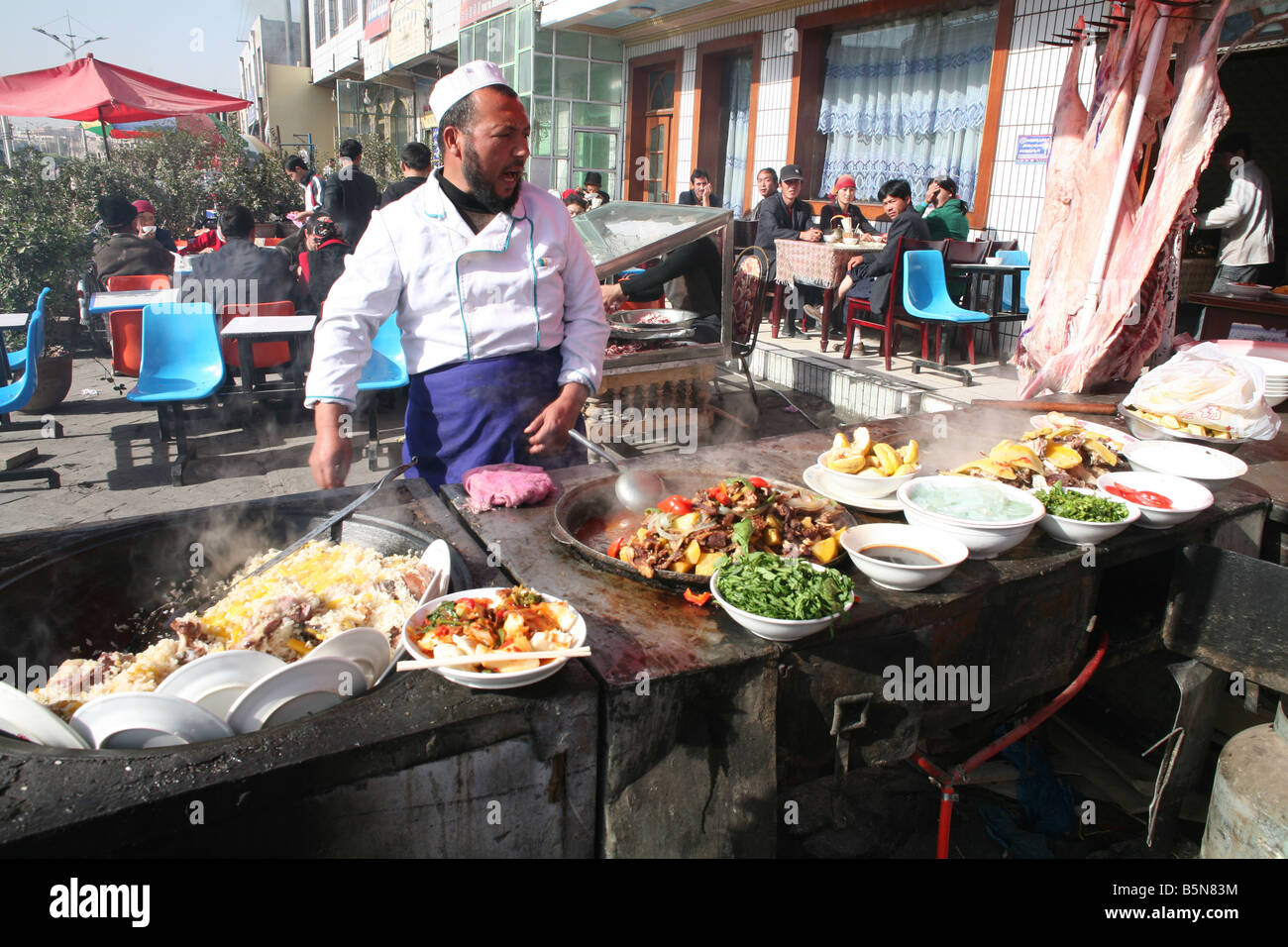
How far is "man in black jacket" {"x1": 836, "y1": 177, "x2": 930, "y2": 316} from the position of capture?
7871mm

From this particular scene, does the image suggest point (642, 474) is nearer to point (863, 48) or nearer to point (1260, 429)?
point (1260, 429)

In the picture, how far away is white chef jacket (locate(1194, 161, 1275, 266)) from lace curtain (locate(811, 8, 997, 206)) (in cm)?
250

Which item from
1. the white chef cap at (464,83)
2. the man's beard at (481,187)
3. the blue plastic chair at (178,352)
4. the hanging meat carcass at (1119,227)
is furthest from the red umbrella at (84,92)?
the hanging meat carcass at (1119,227)

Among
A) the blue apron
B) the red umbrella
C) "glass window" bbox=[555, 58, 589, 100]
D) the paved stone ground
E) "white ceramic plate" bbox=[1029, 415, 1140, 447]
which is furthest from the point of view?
"glass window" bbox=[555, 58, 589, 100]

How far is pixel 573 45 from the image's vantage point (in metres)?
15.1

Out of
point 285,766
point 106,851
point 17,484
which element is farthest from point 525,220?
point 17,484

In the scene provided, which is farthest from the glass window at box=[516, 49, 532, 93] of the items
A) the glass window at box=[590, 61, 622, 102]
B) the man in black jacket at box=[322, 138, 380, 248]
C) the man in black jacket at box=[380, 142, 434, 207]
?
the man in black jacket at box=[380, 142, 434, 207]

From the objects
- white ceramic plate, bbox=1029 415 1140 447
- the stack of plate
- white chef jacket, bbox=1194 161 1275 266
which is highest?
white chef jacket, bbox=1194 161 1275 266

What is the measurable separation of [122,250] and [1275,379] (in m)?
10.5

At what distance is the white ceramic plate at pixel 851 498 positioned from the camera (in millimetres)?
2561

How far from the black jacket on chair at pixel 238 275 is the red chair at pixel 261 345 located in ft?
0.42

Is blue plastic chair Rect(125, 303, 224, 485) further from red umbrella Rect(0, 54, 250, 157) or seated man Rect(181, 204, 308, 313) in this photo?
red umbrella Rect(0, 54, 250, 157)

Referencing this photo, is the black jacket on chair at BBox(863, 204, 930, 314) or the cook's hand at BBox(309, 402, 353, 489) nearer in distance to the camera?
the cook's hand at BBox(309, 402, 353, 489)

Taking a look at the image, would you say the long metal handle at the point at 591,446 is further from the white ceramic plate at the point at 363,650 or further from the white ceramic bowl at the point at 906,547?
the white ceramic plate at the point at 363,650
